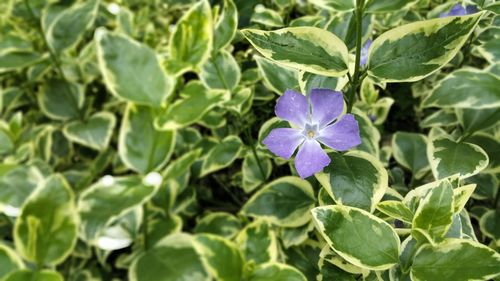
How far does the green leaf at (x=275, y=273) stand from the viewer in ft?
2.90

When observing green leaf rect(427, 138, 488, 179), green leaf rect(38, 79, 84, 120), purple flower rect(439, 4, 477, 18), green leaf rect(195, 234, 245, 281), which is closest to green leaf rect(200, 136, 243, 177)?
green leaf rect(195, 234, 245, 281)

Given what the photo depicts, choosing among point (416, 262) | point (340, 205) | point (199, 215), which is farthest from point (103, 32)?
point (416, 262)

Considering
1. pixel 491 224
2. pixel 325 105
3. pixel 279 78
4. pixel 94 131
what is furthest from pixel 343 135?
pixel 94 131

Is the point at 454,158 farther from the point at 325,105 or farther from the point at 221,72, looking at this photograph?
the point at 221,72

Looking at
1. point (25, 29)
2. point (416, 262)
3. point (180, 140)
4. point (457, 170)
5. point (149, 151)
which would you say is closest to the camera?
point (416, 262)

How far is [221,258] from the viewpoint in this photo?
0.95m

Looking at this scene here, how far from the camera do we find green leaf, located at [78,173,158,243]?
3.47 ft

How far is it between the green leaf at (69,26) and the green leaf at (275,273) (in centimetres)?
97

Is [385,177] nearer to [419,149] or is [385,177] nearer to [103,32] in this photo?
[419,149]

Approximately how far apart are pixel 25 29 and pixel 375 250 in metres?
1.73

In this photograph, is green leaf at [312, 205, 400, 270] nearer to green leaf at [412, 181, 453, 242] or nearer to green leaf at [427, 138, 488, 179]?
green leaf at [412, 181, 453, 242]

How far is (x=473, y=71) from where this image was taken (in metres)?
0.96

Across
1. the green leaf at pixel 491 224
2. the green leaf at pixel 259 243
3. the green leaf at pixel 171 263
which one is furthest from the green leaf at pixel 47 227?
the green leaf at pixel 491 224

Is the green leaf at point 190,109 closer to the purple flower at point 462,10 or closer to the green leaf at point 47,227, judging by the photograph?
the green leaf at point 47,227
